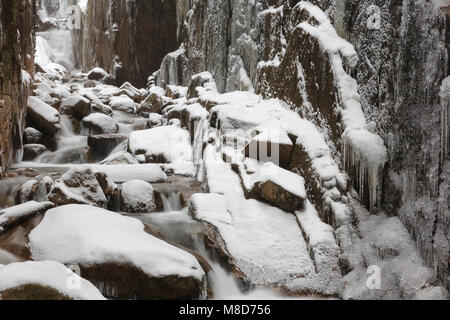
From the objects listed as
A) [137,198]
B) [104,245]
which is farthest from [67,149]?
[104,245]

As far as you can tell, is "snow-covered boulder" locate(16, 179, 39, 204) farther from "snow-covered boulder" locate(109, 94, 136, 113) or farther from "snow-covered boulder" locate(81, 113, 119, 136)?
"snow-covered boulder" locate(109, 94, 136, 113)

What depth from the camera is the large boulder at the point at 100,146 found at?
32.7 ft

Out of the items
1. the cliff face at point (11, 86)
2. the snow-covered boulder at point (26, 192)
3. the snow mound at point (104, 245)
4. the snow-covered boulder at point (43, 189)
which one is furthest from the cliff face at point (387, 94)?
the cliff face at point (11, 86)

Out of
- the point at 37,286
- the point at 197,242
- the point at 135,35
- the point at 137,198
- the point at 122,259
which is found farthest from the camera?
the point at 135,35

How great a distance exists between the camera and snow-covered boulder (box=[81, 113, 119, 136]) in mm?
11461

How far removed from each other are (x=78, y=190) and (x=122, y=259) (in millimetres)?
2429

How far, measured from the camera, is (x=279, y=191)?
16.1 ft

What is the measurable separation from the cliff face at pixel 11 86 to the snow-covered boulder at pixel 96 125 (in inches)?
97.8

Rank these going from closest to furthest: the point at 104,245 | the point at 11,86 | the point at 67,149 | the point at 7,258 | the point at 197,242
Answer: the point at 104,245, the point at 7,258, the point at 197,242, the point at 11,86, the point at 67,149

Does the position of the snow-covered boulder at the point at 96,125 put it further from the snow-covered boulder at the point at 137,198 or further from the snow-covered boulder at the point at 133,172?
the snow-covered boulder at the point at 137,198

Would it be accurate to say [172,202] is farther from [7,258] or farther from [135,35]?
[135,35]

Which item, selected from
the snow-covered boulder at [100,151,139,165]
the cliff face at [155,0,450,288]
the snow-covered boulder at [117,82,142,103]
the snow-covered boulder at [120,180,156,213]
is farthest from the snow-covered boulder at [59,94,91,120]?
the cliff face at [155,0,450,288]

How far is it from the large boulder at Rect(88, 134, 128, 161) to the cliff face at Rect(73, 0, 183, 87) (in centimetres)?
1200

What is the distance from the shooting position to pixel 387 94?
4.18m
